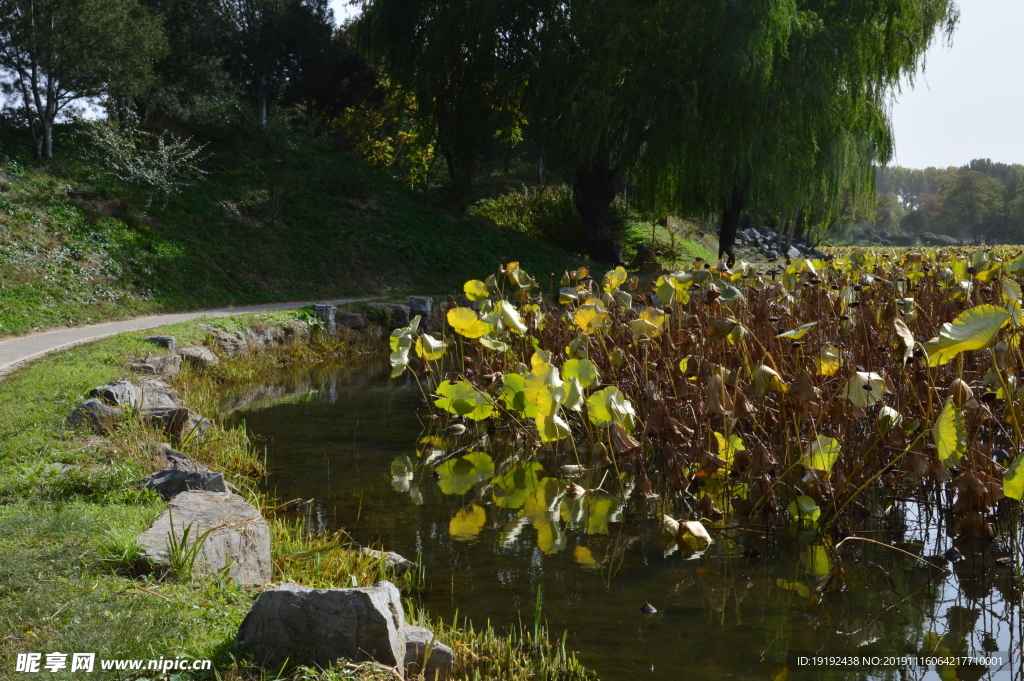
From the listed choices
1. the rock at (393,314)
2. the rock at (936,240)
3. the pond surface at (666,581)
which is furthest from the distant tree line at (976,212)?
the pond surface at (666,581)

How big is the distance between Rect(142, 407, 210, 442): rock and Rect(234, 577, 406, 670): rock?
10.2 ft

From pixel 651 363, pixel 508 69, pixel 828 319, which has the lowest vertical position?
pixel 651 363

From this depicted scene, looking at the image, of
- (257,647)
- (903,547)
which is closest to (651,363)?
(903,547)

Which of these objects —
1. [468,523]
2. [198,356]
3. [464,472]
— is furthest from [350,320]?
[468,523]

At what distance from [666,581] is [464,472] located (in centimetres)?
213

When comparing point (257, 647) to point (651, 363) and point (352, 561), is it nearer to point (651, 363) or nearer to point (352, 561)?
point (352, 561)

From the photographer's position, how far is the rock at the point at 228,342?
9406 mm

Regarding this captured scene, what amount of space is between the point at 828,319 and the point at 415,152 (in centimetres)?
1551

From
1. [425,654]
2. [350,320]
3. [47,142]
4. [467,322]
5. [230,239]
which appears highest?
[47,142]

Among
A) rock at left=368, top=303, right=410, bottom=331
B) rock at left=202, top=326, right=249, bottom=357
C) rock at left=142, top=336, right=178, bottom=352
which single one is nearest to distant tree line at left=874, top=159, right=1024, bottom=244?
rock at left=368, top=303, right=410, bottom=331

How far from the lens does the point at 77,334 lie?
29.9 ft

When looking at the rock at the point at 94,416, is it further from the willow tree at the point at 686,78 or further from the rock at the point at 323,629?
the willow tree at the point at 686,78

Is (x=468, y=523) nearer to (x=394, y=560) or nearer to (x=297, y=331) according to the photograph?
(x=394, y=560)

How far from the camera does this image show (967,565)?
3.69 m
